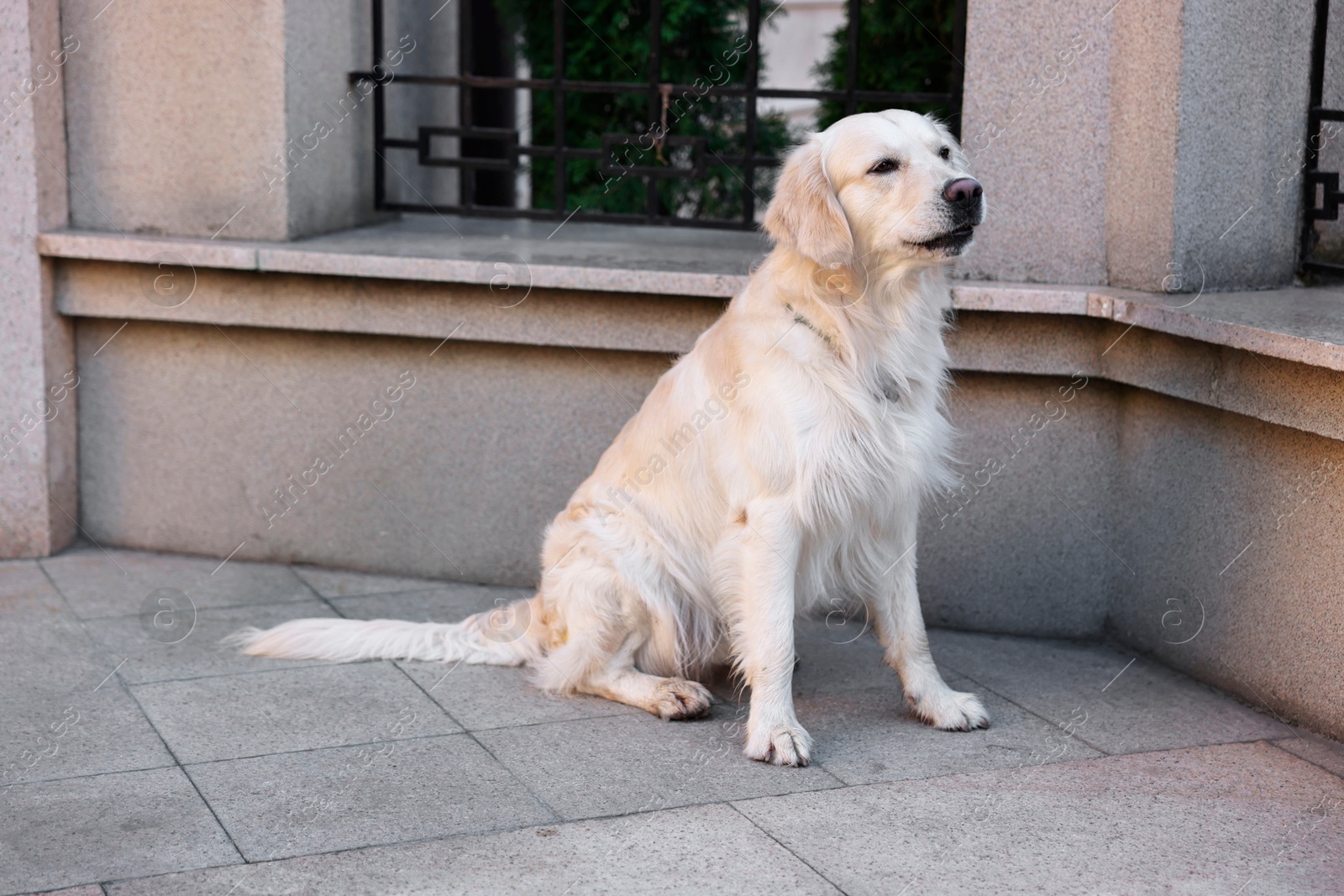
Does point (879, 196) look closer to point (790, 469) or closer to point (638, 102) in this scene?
point (790, 469)

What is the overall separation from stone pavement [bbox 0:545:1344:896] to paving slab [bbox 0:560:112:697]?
0.7 inches

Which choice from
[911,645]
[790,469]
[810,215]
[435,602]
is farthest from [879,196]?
[435,602]

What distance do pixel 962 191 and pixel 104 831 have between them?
109 inches

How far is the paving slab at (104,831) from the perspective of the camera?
3.24 metres

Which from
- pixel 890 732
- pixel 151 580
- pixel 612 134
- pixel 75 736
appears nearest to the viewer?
pixel 75 736

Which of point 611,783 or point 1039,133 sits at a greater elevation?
point 1039,133

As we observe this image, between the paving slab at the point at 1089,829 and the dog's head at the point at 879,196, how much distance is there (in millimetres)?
1490

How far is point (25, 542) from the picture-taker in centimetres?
570

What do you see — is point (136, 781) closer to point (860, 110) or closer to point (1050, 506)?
point (1050, 506)

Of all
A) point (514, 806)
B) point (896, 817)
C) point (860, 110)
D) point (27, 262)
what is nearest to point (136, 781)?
point (514, 806)

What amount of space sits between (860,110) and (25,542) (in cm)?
406

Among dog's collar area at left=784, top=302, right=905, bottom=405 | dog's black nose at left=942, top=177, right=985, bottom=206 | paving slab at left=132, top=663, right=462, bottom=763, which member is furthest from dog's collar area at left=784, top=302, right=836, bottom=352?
paving slab at left=132, top=663, right=462, bottom=763

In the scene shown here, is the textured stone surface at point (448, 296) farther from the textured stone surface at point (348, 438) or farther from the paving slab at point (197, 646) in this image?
the paving slab at point (197, 646)

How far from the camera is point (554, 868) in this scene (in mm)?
3270
